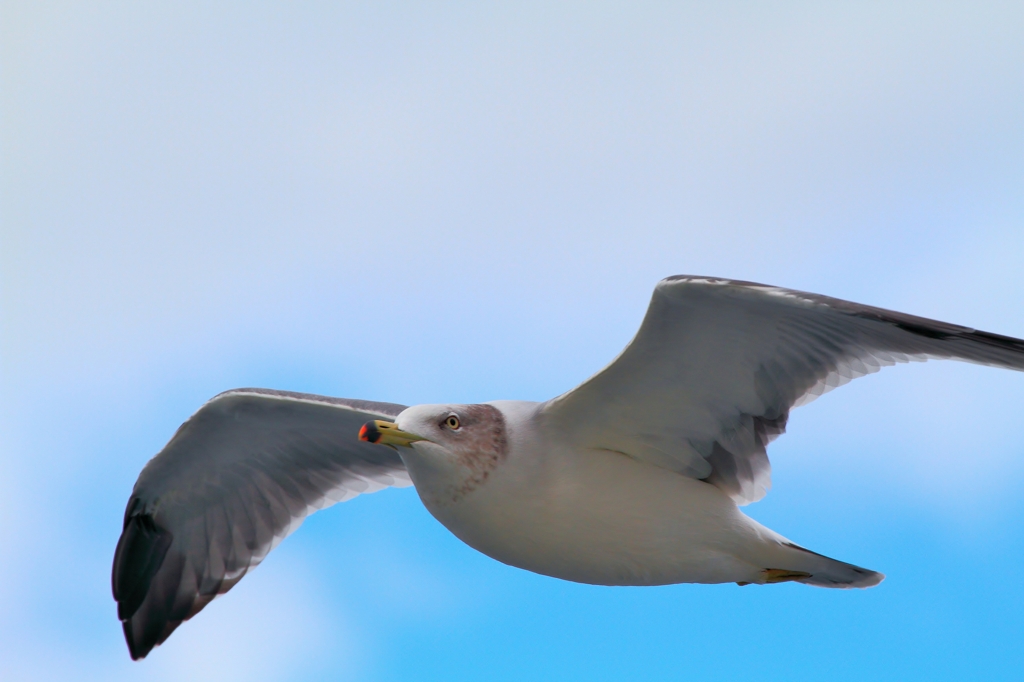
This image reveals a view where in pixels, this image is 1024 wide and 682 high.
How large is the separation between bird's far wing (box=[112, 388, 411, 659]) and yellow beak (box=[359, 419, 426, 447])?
190cm

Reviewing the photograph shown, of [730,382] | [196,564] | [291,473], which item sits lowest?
[196,564]

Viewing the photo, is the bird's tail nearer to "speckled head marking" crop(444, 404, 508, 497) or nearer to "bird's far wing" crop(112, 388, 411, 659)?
"speckled head marking" crop(444, 404, 508, 497)

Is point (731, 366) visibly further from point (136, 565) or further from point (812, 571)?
point (136, 565)

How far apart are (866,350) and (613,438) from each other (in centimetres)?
158

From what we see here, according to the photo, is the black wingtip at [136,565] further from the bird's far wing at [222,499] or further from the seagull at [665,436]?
the seagull at [665,436]

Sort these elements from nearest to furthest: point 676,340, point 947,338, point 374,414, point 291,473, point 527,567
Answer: point 947,338 → point 676,340 → point 527,567 → point 374,414 → point 291,473

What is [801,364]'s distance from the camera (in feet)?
19.7

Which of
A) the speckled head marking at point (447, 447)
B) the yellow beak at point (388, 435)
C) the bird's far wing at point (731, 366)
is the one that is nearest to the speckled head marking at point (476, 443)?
the speckled head marking at point (447, 447)

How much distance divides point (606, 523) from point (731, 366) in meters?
1.21

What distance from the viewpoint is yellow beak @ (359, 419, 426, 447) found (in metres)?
5.52

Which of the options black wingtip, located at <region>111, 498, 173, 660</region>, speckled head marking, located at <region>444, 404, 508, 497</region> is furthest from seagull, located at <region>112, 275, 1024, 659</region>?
black wingtip, located at <region>111, 498, 173, 660</region>

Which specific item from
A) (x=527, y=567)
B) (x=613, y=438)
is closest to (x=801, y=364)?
(x=613, y=438)

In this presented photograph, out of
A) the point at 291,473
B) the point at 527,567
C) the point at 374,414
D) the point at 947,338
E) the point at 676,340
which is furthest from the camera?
the point at 291,473

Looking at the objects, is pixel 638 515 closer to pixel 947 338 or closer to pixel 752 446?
pixel 752 446
